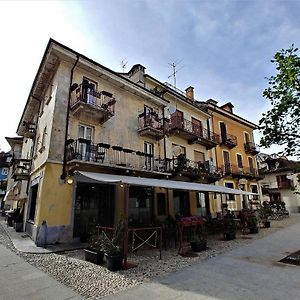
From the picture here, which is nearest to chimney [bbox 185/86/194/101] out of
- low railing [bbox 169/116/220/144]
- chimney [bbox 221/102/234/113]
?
low railing [bbox 169/116/220/144]

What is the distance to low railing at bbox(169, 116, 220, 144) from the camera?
1788 centimetres

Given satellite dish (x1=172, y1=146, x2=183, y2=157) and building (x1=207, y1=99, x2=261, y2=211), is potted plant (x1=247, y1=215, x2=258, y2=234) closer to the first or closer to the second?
building (x1=207, y1=99, x2=261, y2=211)

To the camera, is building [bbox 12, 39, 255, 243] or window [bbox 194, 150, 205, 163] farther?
window [bbox 194, 150, 205, 163]

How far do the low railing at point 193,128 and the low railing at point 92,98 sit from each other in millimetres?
5842

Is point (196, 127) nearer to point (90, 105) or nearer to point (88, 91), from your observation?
point (88, 91)

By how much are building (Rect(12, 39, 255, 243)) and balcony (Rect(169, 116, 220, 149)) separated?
0.09 metres

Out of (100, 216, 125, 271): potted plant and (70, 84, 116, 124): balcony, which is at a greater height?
(70, 84, 116, 124): balcony

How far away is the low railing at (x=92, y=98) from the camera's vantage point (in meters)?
11.9

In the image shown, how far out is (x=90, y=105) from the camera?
38.3 ft

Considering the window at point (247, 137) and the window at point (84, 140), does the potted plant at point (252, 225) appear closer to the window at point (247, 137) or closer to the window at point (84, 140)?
the window at point (84, 140)

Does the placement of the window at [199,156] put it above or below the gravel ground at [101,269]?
above

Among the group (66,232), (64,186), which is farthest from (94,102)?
(66,232)

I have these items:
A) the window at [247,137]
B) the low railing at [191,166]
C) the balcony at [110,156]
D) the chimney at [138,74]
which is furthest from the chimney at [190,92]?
the balcony at [110,156]

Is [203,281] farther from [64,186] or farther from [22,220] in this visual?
[22,220]
